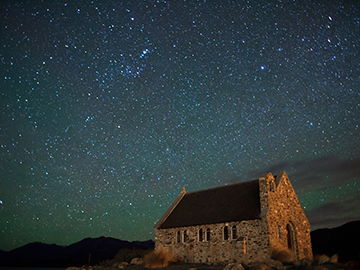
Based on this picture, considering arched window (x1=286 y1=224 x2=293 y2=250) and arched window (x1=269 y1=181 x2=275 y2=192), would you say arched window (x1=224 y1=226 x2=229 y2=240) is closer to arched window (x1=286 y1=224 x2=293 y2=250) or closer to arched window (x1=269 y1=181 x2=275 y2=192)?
arched window (x1=269 y1=181 x2=275 y2=192)

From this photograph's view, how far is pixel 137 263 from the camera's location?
3088 cm

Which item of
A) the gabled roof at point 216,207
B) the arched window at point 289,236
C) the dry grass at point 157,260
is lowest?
the dry grass at point 157,260

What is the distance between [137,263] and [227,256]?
10.1m

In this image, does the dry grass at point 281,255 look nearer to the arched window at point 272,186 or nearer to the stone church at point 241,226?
the stone church at point 241,226

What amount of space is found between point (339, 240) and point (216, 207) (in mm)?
74369

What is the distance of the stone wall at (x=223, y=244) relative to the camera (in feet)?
84.4

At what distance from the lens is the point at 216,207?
32.0m

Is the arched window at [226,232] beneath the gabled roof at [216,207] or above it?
beneath

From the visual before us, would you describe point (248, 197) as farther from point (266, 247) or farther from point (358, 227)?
point (358, 227)

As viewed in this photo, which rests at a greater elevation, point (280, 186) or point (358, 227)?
point (280, 186)

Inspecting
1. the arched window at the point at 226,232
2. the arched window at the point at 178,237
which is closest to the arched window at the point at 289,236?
the arched window at the point at 226,232

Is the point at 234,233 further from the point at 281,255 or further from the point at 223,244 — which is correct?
the point at 281,255

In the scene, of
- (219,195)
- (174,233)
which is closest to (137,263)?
(174,233)

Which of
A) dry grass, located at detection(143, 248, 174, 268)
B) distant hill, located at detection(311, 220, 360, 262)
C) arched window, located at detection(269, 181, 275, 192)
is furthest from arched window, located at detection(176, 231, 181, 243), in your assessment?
distant hill, located at detection(311, 220, 360, 262)
